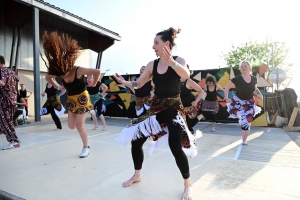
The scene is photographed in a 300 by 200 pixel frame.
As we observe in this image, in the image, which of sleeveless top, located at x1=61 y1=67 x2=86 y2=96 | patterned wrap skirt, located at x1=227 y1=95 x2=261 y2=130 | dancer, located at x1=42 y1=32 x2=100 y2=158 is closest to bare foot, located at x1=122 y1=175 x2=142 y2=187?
Result: dancer, located at x1=42 y1=32 x2=100 y2=158

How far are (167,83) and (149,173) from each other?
1283 mm

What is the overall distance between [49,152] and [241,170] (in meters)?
3.15

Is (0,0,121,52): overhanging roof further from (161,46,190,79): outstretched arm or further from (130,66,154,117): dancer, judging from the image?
(161,46,190,79): outstretched arm

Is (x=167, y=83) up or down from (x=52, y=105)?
up

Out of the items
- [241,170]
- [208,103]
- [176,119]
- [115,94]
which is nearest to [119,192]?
[176,119]

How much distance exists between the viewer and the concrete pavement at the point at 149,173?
229 cm

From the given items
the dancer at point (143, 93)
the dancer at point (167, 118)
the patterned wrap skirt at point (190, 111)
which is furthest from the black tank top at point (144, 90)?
the dancer at point (167, 118)

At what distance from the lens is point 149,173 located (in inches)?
112

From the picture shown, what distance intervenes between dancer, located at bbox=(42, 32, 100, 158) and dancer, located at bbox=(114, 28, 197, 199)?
4.62ft

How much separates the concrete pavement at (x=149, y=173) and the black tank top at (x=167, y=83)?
1.03 metres

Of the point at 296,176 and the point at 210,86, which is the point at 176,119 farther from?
the point at 210,86

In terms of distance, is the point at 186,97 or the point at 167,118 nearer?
the point at 167,118

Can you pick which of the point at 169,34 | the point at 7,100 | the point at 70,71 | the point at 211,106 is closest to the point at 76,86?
the point at 70,71

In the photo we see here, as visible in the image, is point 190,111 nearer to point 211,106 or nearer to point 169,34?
point 211,106
